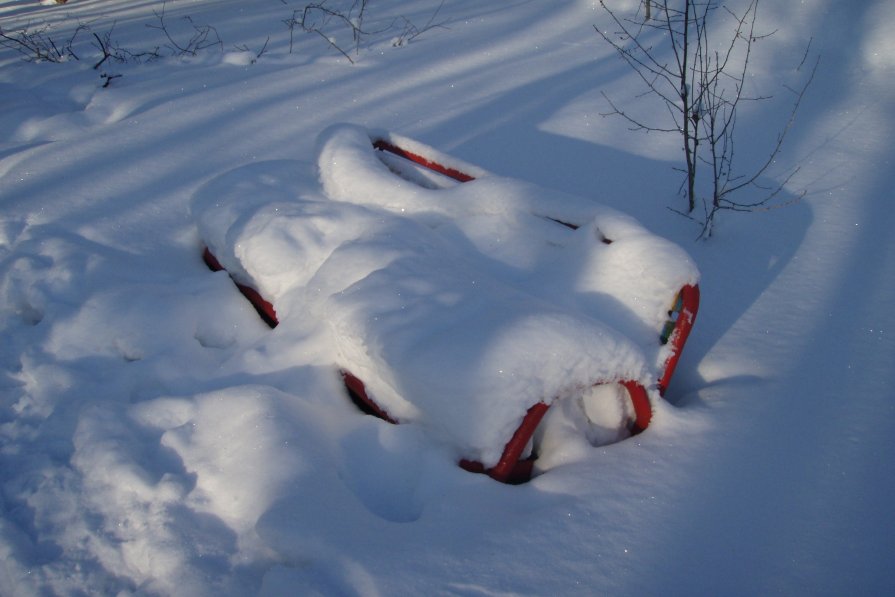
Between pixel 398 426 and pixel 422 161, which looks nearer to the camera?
pixel 398 426

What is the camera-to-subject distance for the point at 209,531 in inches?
59.9

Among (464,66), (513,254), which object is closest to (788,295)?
(513,254)

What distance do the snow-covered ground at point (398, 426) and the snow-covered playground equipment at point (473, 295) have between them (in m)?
0.10

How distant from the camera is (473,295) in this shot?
1.88m

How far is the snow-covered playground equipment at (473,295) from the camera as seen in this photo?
5.41 ft

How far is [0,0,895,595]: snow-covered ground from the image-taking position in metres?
1.45

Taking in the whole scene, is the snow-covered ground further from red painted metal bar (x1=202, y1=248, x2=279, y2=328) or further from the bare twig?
the bare twig

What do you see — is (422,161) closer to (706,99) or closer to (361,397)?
(361,397)

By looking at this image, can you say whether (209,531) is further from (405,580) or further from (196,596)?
(405,580)

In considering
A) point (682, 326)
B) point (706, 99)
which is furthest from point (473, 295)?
point (706, 99)

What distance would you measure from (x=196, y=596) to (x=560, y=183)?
106 inches

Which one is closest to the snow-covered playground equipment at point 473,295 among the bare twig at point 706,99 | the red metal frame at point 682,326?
the red metal frame at point 682,326

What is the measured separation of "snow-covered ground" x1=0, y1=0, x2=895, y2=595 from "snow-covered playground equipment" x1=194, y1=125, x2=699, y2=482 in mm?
105

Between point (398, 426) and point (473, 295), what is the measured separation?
17.7 inches
